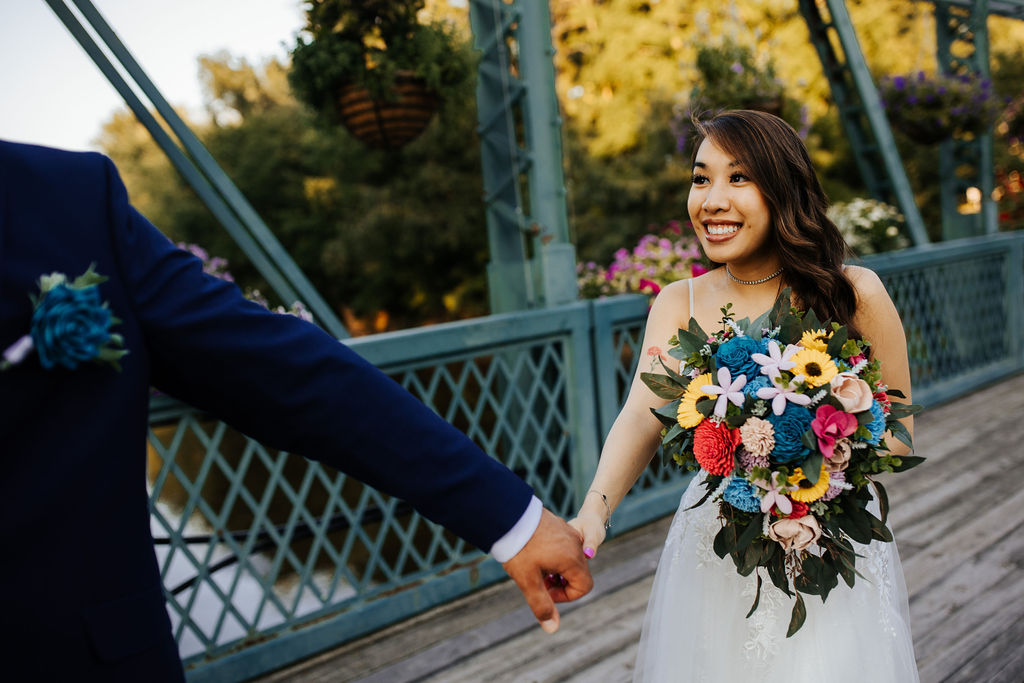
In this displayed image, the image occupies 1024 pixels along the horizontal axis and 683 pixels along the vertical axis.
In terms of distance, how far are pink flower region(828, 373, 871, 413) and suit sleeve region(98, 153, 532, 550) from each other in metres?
0.66

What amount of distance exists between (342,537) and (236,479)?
280 cm

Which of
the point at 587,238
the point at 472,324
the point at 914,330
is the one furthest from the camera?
the point at 587,238

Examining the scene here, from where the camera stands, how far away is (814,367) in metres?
1.47

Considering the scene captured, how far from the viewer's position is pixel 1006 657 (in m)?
2.88

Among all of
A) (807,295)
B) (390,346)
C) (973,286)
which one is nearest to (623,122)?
(973,286)

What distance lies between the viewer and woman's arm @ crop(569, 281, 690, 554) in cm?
180

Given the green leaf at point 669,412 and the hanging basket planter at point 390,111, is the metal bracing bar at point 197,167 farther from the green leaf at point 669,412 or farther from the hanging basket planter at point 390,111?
the green leaf at point 669,412

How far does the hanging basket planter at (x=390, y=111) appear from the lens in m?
4.49

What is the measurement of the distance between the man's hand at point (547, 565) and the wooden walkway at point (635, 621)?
6.08 feet

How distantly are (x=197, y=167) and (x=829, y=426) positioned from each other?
10.7ft

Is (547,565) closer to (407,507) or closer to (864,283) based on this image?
(864,283)

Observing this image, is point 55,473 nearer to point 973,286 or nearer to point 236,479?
point 236,479

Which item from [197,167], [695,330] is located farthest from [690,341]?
[197,167]

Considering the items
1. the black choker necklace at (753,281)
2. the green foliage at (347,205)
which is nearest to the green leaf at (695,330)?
the black choker necklace at (753,281)
